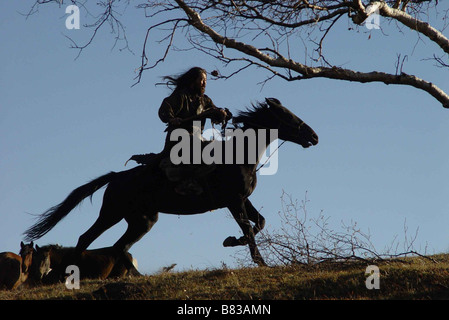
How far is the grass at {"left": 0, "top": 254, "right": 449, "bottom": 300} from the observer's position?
899 centimetres

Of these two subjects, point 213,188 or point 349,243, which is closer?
point 349,243

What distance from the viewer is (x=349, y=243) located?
10.8 meters

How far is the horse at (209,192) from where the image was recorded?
11594mm

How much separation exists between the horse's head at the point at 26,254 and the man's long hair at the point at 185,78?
4.64 meters

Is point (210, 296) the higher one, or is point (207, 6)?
point (207, 6)

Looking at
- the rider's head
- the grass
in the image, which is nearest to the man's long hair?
the rider's head

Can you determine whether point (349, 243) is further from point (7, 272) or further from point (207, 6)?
point (7, 272)

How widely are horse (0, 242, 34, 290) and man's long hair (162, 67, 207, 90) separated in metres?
4.64

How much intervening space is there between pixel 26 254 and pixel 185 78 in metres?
5.02

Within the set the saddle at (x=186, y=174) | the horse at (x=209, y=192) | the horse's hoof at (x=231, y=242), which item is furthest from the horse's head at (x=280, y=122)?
the horse's hoof at (x=231, y=242)

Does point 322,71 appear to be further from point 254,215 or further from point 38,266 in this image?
point 38,266
